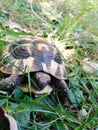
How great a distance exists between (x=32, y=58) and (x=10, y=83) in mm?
221

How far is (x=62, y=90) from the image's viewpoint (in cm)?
225

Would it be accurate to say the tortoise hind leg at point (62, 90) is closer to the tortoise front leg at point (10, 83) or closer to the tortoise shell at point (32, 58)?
the tortoise shell at point (32, 58)

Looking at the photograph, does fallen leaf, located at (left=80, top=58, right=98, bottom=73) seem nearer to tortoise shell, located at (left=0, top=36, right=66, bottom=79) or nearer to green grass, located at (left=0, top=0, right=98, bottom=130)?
green grass, located at (left=0, top=0, right=98, bottom=130)

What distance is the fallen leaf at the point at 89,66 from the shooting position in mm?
2641

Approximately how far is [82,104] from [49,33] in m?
0.99

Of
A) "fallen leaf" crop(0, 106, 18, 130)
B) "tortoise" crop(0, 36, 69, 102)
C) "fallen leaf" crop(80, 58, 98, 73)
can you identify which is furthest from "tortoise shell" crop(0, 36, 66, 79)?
"fallen leaf" crop(0, 106, 18, 130)

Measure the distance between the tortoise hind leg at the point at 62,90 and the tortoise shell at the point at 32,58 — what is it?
0.04 meters

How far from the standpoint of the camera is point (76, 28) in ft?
10.7

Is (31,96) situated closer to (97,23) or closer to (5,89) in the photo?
(5,89)

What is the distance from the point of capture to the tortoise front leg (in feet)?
6.90

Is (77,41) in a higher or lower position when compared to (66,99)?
higher

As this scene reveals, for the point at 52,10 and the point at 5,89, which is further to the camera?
the point at 52,10

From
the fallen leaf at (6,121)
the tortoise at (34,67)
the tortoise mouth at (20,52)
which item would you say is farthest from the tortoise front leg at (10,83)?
the fallen leaf at (6,121)

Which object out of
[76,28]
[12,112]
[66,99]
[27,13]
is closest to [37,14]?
[27,13]
